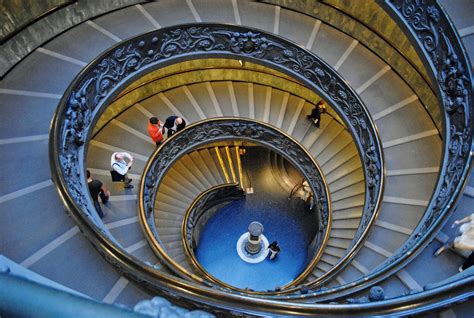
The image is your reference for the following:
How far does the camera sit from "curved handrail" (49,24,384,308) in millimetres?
5090

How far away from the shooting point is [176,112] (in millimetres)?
11461

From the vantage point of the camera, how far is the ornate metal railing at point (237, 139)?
9.78m

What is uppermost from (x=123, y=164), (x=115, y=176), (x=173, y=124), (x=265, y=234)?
(x=173, y=124)

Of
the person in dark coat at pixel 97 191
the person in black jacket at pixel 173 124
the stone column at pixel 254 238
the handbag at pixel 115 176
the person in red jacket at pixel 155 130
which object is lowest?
the person in dark coat at pixel 97 191

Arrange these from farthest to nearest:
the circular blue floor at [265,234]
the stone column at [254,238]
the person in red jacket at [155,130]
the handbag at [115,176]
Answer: the circular blue floor at [265,234] < the stone column at [254,238] < the person in red jacket at [155,130] < the handbag at [115,176]

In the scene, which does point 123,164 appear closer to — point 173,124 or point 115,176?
point 115,176

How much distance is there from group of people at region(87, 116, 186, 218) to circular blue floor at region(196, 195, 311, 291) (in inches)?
159

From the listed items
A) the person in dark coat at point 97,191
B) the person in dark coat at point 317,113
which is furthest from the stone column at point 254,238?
the person in dark coat at point 97,191

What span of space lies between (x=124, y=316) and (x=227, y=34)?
8.89 metres

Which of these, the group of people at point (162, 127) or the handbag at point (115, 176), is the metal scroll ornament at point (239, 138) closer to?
the group of people at point (162, 127)

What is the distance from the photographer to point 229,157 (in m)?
14.0

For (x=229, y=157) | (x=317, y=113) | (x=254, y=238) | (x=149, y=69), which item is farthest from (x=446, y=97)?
(x=229, y=157)

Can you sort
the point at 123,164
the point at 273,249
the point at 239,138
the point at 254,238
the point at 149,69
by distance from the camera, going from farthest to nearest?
1. the point at 273,249
2. the point at 254,238
3. the point at 239,138
4. the point at 149,69
5. the point at 123,164

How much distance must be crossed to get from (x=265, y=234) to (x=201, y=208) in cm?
222
